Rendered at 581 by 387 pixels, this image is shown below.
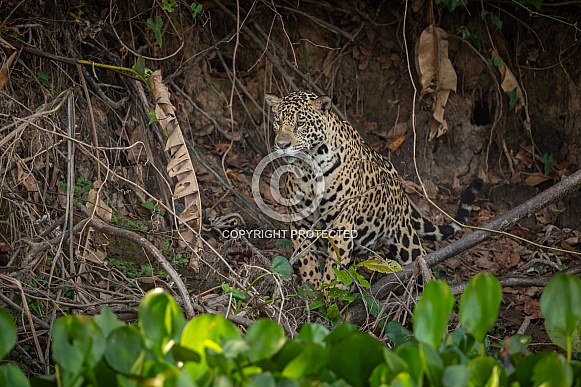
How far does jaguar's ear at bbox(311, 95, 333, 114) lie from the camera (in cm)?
670

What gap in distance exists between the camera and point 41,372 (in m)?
4.10

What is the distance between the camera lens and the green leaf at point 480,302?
8.63 feet

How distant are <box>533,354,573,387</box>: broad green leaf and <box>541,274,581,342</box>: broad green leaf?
26 centimetres

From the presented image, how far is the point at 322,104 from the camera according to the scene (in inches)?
265

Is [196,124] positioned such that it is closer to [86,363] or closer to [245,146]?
[245,146]

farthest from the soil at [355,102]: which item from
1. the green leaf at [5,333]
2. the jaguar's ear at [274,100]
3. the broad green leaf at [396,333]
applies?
the green leaf at [5,333]

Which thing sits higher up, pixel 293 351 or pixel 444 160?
pixel 293 351

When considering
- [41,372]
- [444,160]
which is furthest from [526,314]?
[41,372]

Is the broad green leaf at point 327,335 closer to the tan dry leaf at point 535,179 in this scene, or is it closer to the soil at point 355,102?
the soil at point 355,102

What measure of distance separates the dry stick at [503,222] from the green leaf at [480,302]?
2998 mm

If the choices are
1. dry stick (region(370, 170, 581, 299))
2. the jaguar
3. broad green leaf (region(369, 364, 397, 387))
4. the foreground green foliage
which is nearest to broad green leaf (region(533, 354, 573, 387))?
the foreground green foliage

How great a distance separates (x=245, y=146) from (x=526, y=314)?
3370mm

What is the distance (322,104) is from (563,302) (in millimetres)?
4281

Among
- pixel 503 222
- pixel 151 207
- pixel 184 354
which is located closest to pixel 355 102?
pixel 151 207
